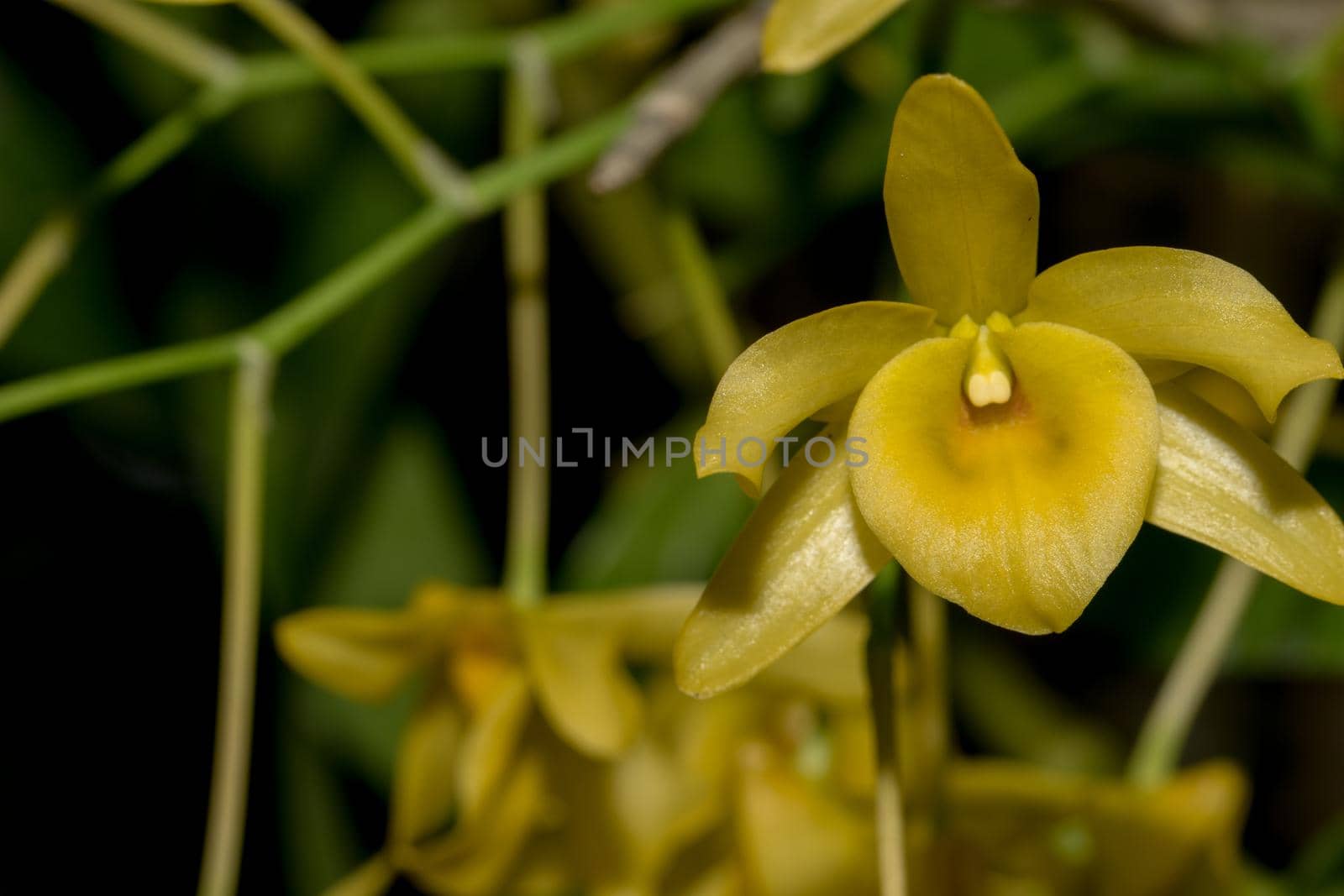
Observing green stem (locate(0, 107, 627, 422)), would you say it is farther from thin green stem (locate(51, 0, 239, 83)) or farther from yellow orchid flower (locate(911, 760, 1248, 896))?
yellow orchid flower (locate(911, 760, 1248, 896))

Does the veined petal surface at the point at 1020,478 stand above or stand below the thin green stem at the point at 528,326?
below

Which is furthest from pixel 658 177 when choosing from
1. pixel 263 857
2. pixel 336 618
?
pixel 263 857

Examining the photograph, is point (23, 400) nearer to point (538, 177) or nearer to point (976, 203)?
point (538, 177)

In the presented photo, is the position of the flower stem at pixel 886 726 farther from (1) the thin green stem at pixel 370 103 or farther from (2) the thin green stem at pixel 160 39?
(2) the thin green stem at pixel 160 39

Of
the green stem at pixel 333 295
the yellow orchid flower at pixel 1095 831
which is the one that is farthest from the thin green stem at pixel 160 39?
the yellow orchid flower at pixel 1095 831

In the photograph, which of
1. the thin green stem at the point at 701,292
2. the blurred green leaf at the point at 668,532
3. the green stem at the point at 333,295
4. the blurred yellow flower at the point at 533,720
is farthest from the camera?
the blurred green leaf at the point at 668,532

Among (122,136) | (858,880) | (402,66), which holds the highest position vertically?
(122,136)

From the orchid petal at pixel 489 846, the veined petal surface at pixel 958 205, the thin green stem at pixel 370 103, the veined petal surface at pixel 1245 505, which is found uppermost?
the thin green stem at pixel 370 103
